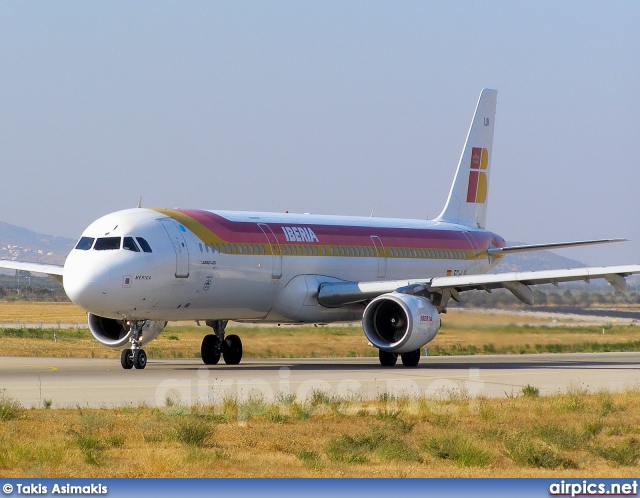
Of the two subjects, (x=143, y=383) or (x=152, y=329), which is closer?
(x=143, y=383)

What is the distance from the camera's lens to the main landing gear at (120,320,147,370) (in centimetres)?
3044

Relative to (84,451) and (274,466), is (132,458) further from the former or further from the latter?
(274,466)

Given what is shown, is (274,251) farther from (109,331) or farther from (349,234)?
(109,331)

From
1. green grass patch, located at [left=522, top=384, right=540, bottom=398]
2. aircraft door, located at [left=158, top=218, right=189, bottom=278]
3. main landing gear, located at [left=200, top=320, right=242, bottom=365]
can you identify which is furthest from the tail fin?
green grass patch, located at [left=522, top=384, right=540, bottom=398]

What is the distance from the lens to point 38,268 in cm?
3575

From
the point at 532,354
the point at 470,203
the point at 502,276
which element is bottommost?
the point at 532,354

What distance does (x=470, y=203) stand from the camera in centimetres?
4478

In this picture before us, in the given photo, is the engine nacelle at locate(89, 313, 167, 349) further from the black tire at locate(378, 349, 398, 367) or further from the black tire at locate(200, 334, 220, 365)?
the black tire at locate(378, 349, 398, 367)

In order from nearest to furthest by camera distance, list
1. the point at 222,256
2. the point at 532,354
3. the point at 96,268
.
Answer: the point at 96,268, the point at 222,256, the point at 532,354

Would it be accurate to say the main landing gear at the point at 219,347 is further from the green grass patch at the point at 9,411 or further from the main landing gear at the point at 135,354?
the green grass patch at the point at 9,411

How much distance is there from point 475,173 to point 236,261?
15.7 meters

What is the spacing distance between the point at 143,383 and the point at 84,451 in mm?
10695

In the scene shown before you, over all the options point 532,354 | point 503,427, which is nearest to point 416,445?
point 503,427

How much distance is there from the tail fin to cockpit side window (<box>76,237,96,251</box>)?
16846 mm
